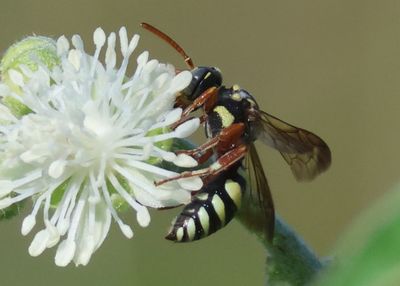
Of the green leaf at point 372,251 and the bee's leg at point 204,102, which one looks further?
the bee's leg at point 204,102

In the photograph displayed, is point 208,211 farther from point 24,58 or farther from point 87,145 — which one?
point 24,58

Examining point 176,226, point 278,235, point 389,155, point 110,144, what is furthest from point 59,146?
point 389,155

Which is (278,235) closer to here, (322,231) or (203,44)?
(322,231)

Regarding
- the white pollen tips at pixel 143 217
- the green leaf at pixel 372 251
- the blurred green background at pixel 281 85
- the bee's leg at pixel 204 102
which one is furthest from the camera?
the blurred green background at pixel 281 85

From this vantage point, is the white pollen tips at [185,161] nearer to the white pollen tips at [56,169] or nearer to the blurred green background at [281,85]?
the white pollen tips at [56,169]

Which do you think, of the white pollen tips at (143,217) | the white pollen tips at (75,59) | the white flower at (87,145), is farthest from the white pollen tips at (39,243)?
the white pollen tips at (75,59)

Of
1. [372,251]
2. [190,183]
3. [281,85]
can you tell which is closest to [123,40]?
[190,183]

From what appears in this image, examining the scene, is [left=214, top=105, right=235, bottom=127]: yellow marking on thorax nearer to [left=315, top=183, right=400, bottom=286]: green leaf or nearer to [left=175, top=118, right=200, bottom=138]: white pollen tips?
[left=175, top=118, right=200, bottom=138]: white pollen tips
